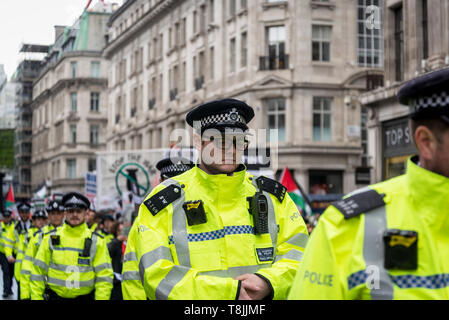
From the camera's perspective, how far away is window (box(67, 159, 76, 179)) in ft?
253

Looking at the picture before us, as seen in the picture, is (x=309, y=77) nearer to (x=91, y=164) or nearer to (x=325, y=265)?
(x=325, y=265)

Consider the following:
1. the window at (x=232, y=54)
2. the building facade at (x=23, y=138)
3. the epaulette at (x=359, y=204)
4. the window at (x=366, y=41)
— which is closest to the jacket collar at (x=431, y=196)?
the epaulette at (x=359, y=204)

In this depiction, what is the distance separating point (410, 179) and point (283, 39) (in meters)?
A: 32.4

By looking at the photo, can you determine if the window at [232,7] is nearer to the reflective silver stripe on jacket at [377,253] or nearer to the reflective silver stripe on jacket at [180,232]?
the reflective silver stripe on jacket at [180,232]

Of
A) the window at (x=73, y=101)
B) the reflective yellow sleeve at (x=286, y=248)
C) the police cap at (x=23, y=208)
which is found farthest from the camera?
the window at (x=73, y=101)

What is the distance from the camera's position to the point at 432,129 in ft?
8.18

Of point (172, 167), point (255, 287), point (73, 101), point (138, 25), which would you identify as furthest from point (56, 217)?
point (73, 101)

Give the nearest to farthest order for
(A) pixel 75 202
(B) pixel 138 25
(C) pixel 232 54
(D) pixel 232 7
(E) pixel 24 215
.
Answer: (A) pixel 75 202, (E) pixel 24 215, (C) pixel 232 54, (D) pixel 232 7, (B) pixel 138 25

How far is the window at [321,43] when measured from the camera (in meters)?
34.1

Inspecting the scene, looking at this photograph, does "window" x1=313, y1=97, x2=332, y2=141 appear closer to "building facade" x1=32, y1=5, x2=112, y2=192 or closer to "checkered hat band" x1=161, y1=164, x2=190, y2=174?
"checkered hat band" x1=161, y1=164, x2=190, y2=174

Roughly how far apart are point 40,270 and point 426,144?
650 cm

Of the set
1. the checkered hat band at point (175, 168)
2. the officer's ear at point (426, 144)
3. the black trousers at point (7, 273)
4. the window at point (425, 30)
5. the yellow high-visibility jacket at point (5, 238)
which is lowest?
the black trousers at point (7, 273)

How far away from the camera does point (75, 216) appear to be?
8.60m
